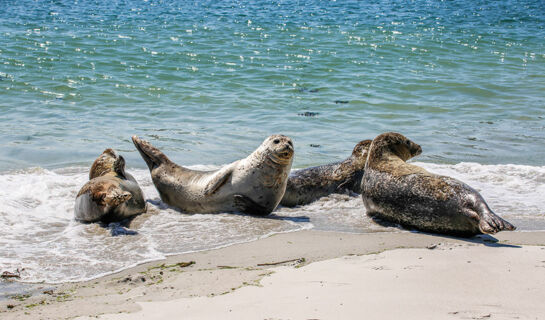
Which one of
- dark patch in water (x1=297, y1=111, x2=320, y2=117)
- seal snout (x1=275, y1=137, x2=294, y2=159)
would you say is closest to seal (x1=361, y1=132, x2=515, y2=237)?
seal snout (x1=275, y1=137, x2=294, y2=159)

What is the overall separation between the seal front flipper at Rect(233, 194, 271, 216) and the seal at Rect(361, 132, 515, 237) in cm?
105

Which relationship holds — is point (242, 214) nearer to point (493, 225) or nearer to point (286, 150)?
point (286, 150)

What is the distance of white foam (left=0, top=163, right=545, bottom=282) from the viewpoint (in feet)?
16.6

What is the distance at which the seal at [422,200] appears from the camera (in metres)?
5.43

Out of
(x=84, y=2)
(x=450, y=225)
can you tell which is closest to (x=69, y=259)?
(x=450, y=225)

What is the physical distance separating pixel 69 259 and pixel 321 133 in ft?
21.4

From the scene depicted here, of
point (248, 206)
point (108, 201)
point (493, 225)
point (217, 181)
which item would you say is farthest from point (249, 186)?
point (493, 225)

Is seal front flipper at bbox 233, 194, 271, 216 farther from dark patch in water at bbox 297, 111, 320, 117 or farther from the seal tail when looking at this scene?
dark patch in water at bbox 297, 111, 320, 117

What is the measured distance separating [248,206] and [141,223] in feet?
3.60

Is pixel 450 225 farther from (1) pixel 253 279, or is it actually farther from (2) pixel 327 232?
(1) pixel 253 279

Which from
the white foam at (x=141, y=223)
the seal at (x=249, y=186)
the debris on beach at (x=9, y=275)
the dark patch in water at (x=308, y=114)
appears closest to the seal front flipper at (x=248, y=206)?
the seal at (x=249, y=186)

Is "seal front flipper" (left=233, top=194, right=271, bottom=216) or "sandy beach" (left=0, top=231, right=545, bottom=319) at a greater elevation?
"sandy beach" (left=0, top=231, right=545, bottom=319)

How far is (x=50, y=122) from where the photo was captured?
1154cm

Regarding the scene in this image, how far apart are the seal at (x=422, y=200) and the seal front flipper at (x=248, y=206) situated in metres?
1.05
